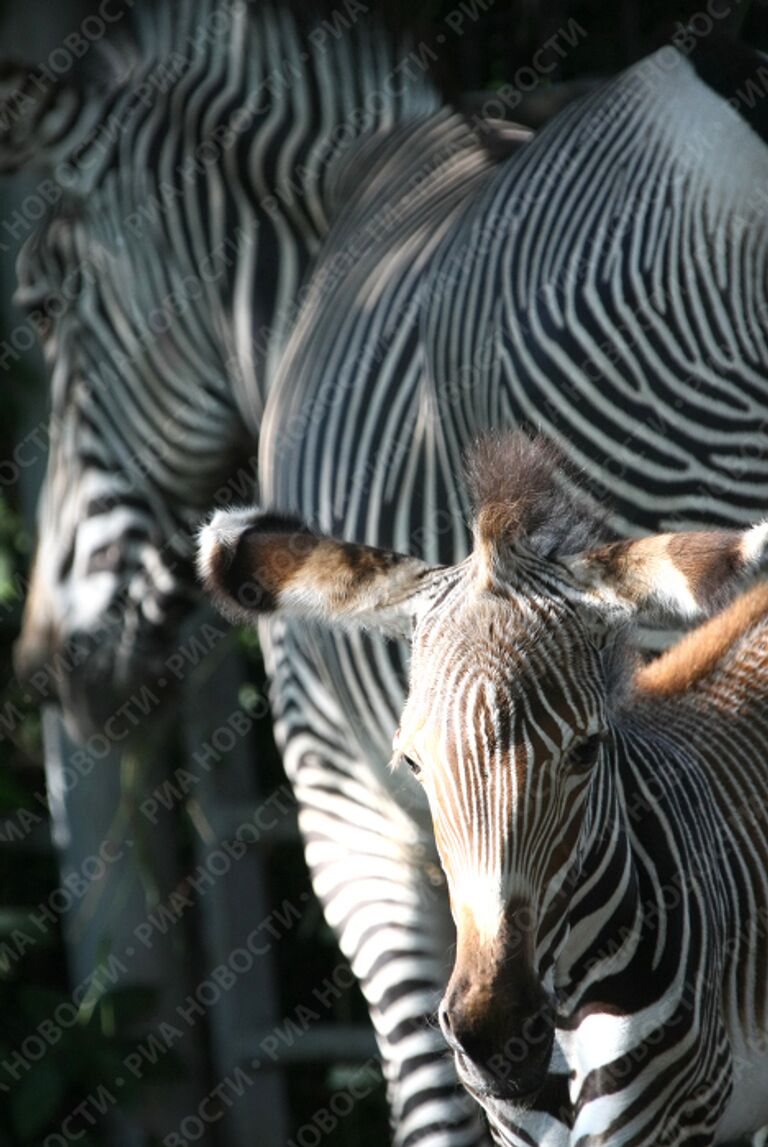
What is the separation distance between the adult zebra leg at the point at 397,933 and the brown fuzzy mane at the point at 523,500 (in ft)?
5.12

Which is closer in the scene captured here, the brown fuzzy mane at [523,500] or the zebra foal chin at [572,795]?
the zebra foal chin at [572,795]

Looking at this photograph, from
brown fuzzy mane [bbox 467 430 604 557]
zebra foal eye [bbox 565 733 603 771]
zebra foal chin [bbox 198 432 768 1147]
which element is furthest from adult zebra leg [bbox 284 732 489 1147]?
zebra foal eye [bbox 565 733 603 771]

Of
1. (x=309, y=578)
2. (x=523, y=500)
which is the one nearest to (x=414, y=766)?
(x=309, y=578)

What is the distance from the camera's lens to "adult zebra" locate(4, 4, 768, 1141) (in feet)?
14.3

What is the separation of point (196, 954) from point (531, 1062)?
15.3 ft

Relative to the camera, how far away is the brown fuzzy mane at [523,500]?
3.18 metres

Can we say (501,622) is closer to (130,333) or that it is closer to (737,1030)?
(737,1030)

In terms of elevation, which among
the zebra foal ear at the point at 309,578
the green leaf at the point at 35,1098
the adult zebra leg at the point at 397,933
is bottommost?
the green leaf at the point at 35,1098

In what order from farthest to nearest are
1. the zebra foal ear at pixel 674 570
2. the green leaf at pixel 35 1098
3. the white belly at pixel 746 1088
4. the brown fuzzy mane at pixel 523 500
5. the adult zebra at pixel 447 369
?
the green leaf at pixel 35 1098 → the adult zebra at pixel 447 369 → the white belly at pixel 746 1088 → the brown fuzzy mane at pixel 523 500 → the zebra foal ear at pixel 674 570

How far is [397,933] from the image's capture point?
15.7 ft

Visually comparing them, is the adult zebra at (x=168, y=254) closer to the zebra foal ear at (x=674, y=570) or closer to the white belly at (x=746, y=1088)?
the zebra foal ear at (x=674, y=570)

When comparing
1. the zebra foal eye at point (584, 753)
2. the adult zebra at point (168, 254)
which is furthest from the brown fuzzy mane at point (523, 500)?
the adult zebra at point (168, 254)

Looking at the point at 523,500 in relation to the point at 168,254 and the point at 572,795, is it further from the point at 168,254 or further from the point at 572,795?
the point at 168,254

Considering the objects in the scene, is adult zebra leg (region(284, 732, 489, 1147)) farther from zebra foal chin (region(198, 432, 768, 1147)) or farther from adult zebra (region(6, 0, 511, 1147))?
adult zebra (region(6, 0, 511, 1147))
